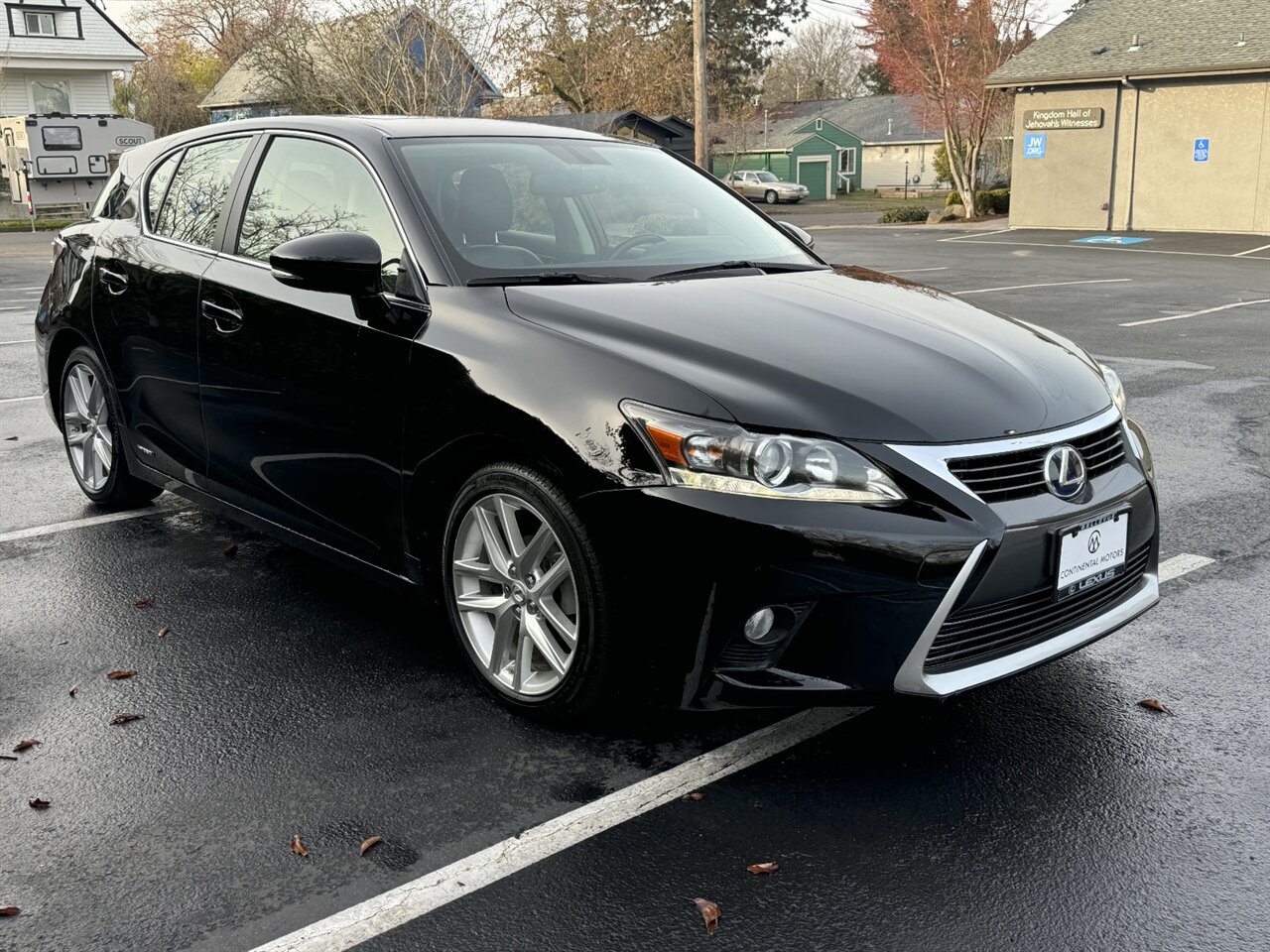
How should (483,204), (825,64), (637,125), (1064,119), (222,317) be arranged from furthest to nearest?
1. (825,64)
2. (637,125)
3. (1064,119)
4. (222,317)
5. (483,204)

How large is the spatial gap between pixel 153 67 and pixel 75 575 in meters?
63.8

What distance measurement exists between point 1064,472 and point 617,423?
1.17 m

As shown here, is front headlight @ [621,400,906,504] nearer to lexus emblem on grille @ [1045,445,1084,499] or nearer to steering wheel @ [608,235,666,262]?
lexus emblem on grille @ [1045,445,1084,499]

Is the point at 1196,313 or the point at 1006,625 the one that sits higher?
the point at 1006,625

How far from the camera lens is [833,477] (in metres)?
3.00

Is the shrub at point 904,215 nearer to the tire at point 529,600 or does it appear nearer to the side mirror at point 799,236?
the side mirror at point 799,236

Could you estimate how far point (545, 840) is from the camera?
2.96 metres

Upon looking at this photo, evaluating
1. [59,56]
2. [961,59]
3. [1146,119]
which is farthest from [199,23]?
[1146,119]

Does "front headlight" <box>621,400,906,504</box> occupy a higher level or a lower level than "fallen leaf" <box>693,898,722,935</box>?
higher

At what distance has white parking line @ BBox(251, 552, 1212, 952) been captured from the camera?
2609 millimetres

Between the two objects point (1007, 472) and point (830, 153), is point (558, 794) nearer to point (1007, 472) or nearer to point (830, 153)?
point (1007, 472)

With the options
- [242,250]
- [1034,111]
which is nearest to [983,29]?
[1034,111]

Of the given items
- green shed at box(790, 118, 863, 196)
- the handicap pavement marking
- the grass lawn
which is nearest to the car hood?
the handicap pavement marking

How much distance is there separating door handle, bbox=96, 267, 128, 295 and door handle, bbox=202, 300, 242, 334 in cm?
78
